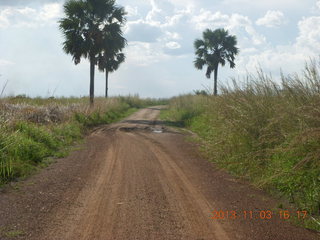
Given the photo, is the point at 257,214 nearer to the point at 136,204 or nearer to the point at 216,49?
the point at 136,204

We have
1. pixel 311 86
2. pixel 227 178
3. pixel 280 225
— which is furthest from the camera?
pixel 227 178

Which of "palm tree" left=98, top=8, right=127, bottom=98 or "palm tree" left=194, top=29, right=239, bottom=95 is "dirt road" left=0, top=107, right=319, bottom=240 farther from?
"palm tree" left=194, top=29, right=239, bottom=95

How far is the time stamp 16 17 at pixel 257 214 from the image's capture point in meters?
5.79

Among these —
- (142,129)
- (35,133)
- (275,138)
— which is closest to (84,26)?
(142,129)

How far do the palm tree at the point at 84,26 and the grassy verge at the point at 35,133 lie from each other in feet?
25.9

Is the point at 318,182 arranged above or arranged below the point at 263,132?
below

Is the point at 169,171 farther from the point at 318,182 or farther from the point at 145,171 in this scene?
the point at 318,182

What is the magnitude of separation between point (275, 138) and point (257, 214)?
114 inches

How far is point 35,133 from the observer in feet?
38.9

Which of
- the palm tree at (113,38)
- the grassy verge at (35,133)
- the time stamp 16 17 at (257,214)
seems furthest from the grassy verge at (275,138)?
the palm tree at (113,38)

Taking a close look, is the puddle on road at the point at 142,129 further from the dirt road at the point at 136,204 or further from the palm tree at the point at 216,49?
the palm tree at the point at 216,49

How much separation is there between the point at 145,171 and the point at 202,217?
A: 3309mm

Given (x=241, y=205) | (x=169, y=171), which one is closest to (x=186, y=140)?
(x=169, y=171)

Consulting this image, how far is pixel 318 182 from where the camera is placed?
252 inches
